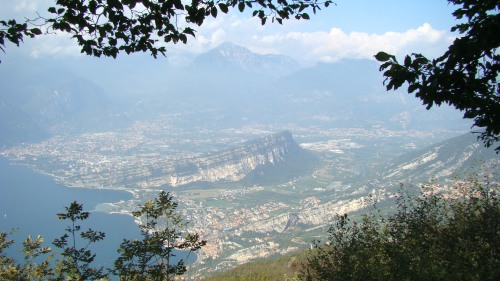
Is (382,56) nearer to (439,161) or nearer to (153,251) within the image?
(153,251)

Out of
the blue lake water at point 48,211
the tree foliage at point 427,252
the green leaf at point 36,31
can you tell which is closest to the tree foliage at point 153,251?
the green leaf at point 36,31

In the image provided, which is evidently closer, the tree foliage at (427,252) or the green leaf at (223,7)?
the green leaf at (223,7)

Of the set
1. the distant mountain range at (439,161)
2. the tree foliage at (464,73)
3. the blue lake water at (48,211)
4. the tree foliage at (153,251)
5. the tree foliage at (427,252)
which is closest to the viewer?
the tree foliage at (464,73)

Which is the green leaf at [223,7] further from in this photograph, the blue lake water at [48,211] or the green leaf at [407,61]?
the blue lake water at [48,211]

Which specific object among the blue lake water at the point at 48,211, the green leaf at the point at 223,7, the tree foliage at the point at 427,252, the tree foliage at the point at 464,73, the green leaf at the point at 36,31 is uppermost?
the green leaf at the point at 223,7

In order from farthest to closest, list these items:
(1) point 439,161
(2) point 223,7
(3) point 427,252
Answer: (1) point 439,161
(3) point 427,252
(2) point 223,7

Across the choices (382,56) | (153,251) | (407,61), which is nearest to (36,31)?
(153,251)
